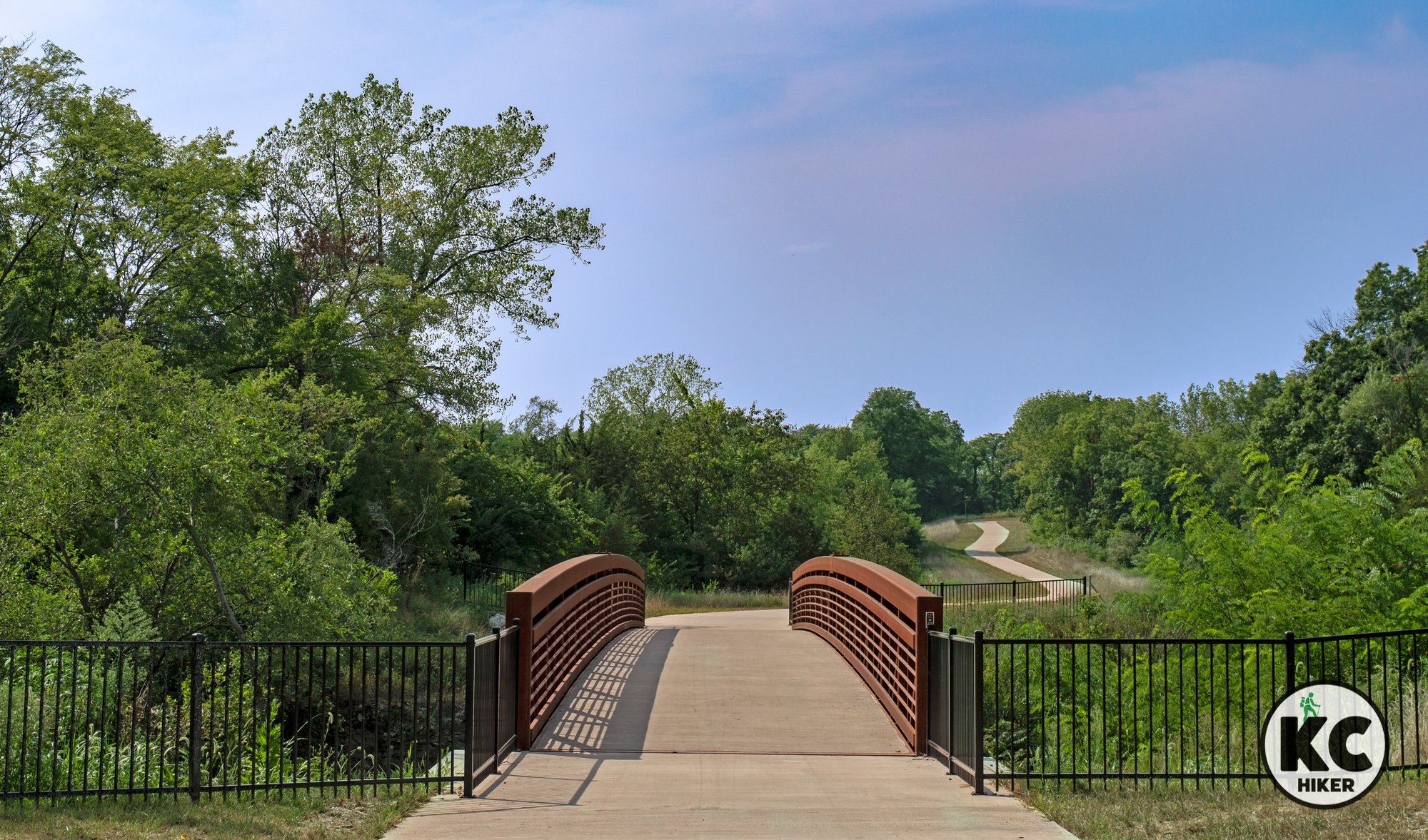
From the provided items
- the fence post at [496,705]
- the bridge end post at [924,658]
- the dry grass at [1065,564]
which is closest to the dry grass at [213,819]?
the fence post at [496,705]

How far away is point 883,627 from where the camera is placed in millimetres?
12023

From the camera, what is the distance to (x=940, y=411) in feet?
399

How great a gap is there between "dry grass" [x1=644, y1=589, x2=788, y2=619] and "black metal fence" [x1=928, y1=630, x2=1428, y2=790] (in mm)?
15703

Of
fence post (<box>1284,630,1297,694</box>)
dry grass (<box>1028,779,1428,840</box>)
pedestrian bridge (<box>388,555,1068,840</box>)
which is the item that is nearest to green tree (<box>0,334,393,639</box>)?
pedestrian bridge (<box>388,555,1068,840</box>)

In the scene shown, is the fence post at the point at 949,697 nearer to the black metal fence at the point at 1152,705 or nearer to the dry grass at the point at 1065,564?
the black metal fence at the point at 1152,705

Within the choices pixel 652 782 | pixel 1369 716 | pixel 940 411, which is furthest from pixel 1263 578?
pixel 940 411

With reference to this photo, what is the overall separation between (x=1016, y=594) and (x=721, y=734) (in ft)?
77.8

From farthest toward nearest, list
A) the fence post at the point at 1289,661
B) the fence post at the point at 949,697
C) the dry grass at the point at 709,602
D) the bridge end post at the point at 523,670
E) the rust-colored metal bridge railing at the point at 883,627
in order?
the dry grass at the point at 709,602 → the rust-colored metal bridge railing at the point at 883,627 → the bridge end post at the point at 523,670 → the fence post at the point at 949,697 → the fence post at the point at 1289,661

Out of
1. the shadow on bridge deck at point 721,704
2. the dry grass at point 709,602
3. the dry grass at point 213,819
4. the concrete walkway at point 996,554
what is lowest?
the concrete walkway at point 996,554

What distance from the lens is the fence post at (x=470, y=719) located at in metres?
7.07

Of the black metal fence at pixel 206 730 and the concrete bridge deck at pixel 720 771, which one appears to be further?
the black metal fence at pixel 206 730

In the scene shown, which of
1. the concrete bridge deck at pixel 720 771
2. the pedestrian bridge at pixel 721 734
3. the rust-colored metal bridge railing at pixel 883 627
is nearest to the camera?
the concrete bridge deck at pixel 720 771

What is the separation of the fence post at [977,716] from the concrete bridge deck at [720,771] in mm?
142

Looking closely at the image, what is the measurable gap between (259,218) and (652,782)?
27.1 metres
